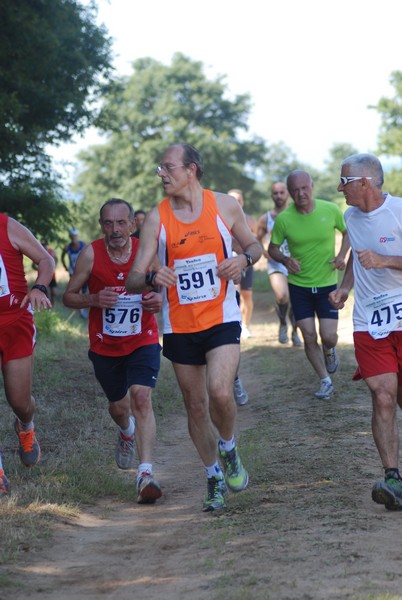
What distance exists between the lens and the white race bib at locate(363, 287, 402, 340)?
6.64 meters

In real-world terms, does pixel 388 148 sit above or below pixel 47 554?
above

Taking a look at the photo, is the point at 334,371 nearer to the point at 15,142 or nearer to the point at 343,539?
the point at 343,539

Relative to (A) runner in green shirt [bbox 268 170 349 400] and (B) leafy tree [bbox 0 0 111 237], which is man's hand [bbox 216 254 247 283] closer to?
(A) runner in green shirt [bbox 268 170 349 400]

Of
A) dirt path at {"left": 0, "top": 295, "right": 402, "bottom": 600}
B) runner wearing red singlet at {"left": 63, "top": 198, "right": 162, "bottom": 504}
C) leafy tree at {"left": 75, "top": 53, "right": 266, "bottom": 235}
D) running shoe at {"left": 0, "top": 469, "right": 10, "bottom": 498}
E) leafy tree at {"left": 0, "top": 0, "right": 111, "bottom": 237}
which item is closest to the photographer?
dirt path at {"left": 0, "top": 295, "right": 402, "bottom": 600}

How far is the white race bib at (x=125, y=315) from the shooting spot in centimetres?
776

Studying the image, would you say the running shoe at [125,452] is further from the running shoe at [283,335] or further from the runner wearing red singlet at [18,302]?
the running shoe at [283,335]

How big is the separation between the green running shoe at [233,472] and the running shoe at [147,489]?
0.58 meters

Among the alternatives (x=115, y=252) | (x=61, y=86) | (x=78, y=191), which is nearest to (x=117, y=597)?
(x=115, y=252)

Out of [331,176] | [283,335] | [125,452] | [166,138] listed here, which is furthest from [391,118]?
[331,176]

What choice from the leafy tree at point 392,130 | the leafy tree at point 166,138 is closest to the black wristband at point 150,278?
the leafy tree at point 392,130

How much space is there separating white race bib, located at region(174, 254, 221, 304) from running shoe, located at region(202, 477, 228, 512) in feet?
4.13

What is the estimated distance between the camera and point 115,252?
25.8 ft

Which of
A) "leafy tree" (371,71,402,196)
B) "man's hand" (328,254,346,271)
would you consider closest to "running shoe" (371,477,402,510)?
"man's hand" (328,254,346,271)

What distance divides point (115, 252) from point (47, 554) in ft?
8.81
